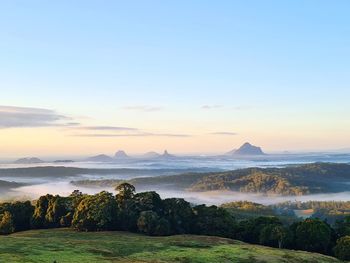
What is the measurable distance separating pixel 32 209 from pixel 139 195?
29.5 m

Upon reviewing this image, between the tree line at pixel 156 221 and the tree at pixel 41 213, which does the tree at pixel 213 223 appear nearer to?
the tree line at pixel 156 221

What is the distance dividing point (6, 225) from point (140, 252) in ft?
175

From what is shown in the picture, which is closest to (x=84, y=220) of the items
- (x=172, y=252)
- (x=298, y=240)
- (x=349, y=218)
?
(x=172, y=252)

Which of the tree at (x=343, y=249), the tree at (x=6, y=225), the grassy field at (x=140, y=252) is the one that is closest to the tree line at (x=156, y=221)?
the tree at (x=6, y=225)

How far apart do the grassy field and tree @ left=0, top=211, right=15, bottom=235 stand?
38687mm

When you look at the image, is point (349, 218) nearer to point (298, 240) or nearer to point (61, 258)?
point (298, 240)

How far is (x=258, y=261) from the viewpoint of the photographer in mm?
67375

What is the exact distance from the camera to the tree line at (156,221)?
98.4 meters

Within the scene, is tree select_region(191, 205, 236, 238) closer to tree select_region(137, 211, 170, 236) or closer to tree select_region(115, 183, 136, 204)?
tree select_region(137, 211, 170, 236)

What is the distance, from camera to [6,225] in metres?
108

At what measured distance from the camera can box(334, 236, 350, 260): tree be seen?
8794 cm

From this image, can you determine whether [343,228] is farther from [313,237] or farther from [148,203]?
[148,203]

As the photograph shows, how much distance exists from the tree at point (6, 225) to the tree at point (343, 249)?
75.8 m

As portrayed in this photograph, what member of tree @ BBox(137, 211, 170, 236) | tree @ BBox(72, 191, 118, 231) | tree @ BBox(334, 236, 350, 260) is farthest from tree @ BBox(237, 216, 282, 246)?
tree @ BBox(72, 191, 118, 231)
